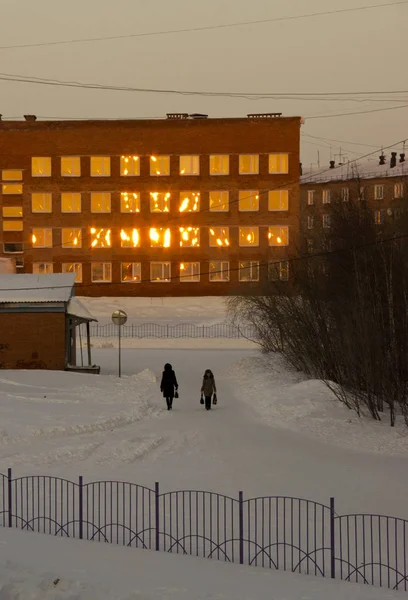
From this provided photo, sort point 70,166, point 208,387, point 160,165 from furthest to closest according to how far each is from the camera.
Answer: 1. point 70,166
2. point 160,165
3. point 208,387

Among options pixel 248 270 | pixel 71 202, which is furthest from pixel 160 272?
pixel 71 202

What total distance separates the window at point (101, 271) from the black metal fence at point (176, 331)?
15.4 metres

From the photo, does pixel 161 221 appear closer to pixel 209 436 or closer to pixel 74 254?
pixel 74 254

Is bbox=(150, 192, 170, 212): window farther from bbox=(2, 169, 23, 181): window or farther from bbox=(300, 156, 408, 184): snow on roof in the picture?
bbox=(300, 156, 408, 184): snow on roof

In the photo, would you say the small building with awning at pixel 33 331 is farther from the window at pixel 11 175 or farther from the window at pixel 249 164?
the window at pixel 11 175

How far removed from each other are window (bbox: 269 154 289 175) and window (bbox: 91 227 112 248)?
14.4 metres

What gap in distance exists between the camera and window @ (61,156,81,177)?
73.3m

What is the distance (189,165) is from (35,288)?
3758 cm

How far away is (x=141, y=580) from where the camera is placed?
35.0 ft

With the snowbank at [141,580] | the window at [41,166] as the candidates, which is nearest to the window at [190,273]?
the window at [41,166]

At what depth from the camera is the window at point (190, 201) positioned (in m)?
72.9

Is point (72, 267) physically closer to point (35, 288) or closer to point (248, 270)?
point (248, 270)

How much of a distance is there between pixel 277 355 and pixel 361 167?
254ft

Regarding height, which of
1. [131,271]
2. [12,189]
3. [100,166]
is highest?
[100,166]
